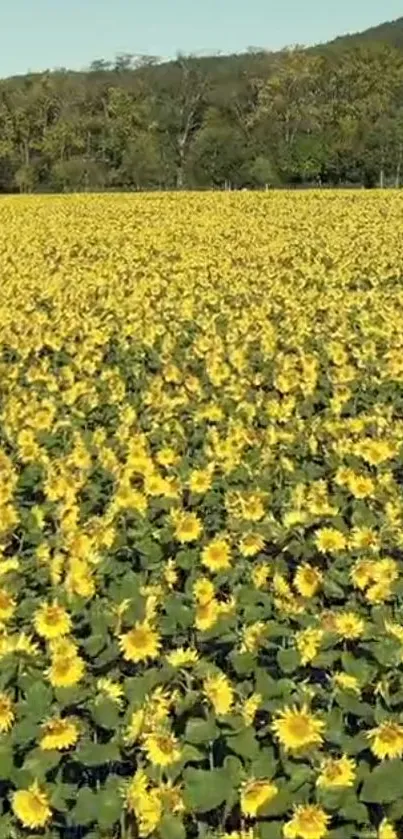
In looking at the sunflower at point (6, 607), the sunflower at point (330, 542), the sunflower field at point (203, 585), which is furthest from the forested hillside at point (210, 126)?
the sunflower at point (6, 607)

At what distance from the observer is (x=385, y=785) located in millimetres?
2533

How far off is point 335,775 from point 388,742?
14 centimetres

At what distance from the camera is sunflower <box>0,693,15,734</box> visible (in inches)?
112

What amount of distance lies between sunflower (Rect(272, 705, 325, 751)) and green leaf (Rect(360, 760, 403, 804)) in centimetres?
14

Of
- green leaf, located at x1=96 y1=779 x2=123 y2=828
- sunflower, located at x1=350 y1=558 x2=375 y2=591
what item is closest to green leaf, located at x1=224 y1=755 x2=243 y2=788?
green leaf, located at x1=96 y1=779 x2=123 y2=828

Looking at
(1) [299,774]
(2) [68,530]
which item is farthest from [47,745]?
(2) [68,530]

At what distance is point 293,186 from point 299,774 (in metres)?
54.8

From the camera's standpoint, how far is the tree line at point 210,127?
55500 mm

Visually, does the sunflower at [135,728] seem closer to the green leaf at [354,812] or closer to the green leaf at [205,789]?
the green leaf at [205,789]

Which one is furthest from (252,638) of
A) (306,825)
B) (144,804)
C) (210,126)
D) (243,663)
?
(210,126)

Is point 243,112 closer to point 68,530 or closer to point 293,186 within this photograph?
point 293,186

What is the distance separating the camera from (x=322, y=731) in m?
2.68

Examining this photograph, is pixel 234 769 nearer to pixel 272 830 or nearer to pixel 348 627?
pixel 272 830

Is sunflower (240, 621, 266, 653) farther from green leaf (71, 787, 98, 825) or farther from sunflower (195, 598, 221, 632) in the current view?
green leaf (71, 787, 98, 825)
